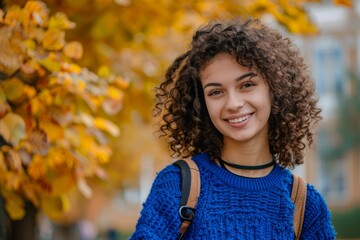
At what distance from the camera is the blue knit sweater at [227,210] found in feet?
8.28

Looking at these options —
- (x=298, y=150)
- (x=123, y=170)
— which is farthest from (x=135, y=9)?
(x=123, y=170)

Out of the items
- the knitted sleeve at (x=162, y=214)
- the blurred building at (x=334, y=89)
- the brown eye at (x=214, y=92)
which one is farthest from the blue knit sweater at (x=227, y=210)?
the blurred building at (x=334, y=89)

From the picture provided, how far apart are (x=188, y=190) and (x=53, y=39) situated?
4.58ft

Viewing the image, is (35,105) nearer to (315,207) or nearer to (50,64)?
(50,64)

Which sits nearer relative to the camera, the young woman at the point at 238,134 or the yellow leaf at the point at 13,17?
the young woman at the point at 238,134

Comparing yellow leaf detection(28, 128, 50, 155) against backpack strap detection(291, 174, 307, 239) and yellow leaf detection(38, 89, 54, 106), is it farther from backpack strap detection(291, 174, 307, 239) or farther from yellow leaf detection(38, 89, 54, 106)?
backpack strap detection(291, 174, 307, 239)

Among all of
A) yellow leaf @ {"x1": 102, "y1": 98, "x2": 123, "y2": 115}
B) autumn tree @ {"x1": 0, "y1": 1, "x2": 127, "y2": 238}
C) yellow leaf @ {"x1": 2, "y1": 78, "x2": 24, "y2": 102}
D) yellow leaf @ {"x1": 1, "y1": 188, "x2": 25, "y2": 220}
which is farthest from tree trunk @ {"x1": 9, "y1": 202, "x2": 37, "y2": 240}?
yellow leaf @ {"x1": 2, "y1": 78, "x2": 24, "y2": 102}

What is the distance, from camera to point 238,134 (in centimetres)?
268

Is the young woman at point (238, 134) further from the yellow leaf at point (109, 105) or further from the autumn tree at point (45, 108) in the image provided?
the yellow leaf at point (109, 105)

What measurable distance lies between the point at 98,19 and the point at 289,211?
115 inches

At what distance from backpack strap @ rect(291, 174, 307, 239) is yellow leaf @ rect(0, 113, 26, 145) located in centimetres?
142

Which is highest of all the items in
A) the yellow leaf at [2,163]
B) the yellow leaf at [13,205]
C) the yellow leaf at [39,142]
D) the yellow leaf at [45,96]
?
the yellow leaf at [45,96]

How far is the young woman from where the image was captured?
2.57 m

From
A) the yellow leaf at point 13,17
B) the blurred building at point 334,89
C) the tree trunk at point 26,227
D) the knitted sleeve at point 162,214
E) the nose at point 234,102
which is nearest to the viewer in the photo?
the knitted sleeve at point 162,214
